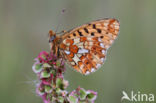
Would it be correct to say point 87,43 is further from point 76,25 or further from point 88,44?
point 76,25

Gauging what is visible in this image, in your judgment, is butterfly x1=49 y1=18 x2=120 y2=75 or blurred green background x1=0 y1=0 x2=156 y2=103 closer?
butterfly x1=49 y1=18 x2=120 y2=75

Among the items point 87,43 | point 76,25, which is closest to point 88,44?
point 87,43

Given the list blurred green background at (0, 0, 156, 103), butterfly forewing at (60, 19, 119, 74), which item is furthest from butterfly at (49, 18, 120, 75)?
blurred green background at (0, 0, 156, 103)

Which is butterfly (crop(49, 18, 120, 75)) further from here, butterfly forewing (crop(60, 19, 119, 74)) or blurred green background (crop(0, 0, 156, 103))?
blurred green background (crop(0, 0, 156, 103))

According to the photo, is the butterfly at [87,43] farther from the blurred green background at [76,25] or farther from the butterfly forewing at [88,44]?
the blurred green background at [76,25]

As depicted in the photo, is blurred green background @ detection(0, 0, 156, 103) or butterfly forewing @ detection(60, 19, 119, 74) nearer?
butterfly forewing @ detection(60, 19, 119, 74)

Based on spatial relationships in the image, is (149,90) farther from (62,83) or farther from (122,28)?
(62,83)
